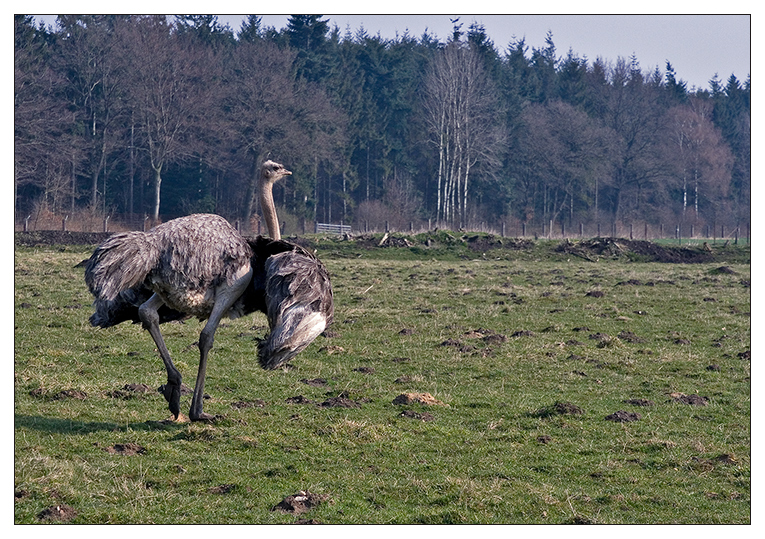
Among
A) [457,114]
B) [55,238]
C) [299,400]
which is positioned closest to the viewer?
[299,400]

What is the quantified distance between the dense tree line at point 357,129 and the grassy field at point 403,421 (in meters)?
31.4

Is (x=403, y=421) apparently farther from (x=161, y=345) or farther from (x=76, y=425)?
(x=76, y=425)

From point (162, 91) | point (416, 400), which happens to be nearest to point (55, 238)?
point (162, 91)

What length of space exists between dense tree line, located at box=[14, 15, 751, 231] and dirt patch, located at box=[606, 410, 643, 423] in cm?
3764

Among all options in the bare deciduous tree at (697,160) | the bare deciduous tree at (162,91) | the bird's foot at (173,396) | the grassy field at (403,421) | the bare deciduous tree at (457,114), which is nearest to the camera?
the grassy field at (403,421)

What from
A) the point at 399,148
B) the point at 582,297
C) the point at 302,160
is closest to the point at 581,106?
the point at 399,148

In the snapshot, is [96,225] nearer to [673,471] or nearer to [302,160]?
[302,160]

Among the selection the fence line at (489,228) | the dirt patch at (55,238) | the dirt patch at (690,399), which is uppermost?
the fence line at (489,228)

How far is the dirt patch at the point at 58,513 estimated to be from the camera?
6.46 m

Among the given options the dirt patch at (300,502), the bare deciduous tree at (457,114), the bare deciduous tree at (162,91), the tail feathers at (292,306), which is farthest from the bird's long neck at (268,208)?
the bare deciduous tree at (457,114)

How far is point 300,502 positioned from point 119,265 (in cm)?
293

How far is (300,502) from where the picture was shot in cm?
707

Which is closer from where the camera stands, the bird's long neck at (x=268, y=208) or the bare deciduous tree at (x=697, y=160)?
the bird's long neck at (x=268, y=208)

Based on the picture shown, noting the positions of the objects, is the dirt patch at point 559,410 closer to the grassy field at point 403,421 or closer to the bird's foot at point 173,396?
the grassy field at point 403,421
